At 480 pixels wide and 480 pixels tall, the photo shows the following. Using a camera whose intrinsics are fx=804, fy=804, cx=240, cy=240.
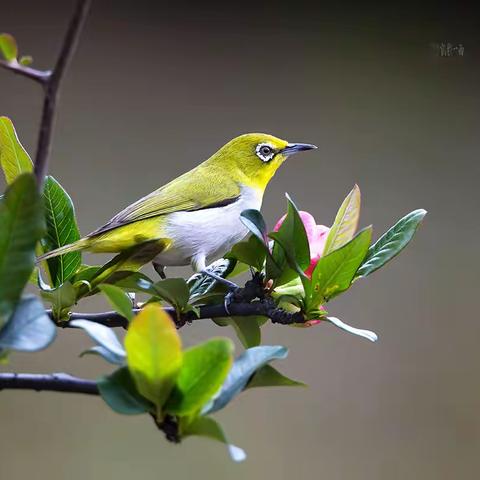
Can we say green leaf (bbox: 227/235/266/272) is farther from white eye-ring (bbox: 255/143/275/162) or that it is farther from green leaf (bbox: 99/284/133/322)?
white eye-ring (bbox: 255/143/275/162)

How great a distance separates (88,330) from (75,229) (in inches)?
9.3

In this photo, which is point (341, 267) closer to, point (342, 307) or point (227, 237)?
point (227, 237)

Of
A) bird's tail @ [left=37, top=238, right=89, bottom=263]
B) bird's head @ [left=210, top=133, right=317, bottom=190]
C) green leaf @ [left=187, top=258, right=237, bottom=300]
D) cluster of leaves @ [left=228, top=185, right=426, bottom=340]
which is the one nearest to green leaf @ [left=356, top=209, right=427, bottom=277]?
cluster of leaves @ [left=228, top=185, right=426, bottom=340]

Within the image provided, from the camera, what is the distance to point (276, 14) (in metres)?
2.48

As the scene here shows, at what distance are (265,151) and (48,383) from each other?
72cm

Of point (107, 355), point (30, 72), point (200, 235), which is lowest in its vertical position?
point (200, 235)

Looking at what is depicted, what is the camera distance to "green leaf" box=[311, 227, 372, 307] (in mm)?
554

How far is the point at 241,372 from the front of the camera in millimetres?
456

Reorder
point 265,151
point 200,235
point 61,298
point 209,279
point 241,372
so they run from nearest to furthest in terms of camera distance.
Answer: point 241,372
point 61,298
point 209,279
point 200,235
point 265,151

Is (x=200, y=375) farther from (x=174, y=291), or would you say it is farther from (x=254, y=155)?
(x=254, y=155)

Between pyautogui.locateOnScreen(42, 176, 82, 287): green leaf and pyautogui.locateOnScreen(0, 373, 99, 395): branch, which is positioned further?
pyautogui.locateOnScreen(42, 176, 82, 287): green leaf

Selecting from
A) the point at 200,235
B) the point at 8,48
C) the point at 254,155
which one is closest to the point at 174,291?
the point at 8,48

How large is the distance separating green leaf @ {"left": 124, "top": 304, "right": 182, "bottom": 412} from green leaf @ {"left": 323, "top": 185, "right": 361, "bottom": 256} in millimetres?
211

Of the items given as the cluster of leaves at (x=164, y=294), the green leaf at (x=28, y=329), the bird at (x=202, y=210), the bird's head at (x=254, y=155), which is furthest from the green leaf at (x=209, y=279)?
the bird's head at (x=254, y=155)
